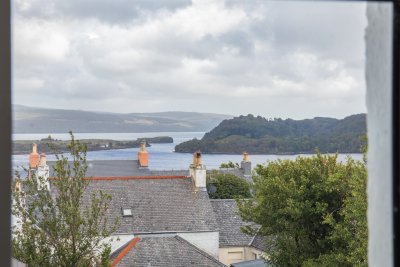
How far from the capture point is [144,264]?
1249 cm

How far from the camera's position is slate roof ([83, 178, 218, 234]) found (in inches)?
591

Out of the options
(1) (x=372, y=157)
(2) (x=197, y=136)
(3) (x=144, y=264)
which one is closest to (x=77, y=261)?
(3) (x=144, y=264)

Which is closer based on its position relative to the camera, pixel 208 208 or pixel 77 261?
pixel 77 261

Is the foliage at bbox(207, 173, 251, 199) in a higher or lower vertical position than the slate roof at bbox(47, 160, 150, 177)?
lower

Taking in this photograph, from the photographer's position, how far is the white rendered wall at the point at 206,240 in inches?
593

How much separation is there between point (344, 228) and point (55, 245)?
4.80 m

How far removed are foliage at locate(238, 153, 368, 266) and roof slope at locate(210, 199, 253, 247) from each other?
4.23 m

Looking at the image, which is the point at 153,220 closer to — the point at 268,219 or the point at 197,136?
the point at 268,219

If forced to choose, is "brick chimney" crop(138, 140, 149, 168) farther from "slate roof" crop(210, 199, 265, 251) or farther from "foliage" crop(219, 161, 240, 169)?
"foliage" crop(219, 161, 240, 169)

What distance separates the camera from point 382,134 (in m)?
0.81

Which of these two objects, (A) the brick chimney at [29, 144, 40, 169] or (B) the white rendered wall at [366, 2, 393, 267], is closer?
(B) the white rendered wall at [366, 2, 393, 267]

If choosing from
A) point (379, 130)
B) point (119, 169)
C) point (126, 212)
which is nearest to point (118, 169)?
point (119, 169)

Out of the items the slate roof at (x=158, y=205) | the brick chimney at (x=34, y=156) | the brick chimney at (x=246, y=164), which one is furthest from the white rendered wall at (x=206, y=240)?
the brick chimney at (x=246, y=164)

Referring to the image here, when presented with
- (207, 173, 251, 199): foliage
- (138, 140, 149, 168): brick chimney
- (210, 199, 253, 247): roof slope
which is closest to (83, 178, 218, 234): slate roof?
(210, 199, 253, 247): roof slope
